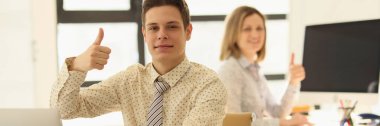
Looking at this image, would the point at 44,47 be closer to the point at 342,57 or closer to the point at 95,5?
the point at 95,5

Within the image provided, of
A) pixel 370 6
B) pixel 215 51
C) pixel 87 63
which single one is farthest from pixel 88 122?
pixel 87 63

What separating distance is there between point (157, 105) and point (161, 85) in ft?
0.22

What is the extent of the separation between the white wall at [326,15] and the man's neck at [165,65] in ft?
4.38

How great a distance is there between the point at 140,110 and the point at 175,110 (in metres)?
0.12

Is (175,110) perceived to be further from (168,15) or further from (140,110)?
(168,15)

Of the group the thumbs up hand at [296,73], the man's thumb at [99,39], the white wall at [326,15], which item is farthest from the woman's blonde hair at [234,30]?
the man's thumb at [99,39]

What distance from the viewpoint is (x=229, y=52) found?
9.02 ft

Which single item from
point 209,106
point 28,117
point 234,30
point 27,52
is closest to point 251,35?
point 234,30

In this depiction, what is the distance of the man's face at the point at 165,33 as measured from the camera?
4.77 feet

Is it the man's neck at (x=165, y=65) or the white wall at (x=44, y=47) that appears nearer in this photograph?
the man's neck at (x=165, y=65)

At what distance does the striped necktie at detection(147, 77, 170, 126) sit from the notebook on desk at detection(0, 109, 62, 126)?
52 cm

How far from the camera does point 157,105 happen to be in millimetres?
1474

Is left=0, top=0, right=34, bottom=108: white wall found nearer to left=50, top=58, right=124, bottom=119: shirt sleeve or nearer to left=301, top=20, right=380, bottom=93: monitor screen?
left=301, top=20, right=380, bottom=93: monitor screen

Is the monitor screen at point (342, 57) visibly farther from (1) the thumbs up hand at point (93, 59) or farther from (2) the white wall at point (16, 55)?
(2) the white wall at point (16, 55)
